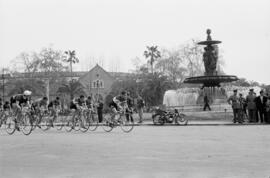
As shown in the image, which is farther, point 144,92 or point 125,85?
point 125,85

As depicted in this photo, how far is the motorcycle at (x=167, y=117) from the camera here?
25.2 meters

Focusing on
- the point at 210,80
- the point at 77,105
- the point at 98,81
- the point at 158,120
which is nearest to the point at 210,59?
the point at 210,80

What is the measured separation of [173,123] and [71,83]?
6097 cm

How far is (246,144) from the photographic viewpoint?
1303 centimetres

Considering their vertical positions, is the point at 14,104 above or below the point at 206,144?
above

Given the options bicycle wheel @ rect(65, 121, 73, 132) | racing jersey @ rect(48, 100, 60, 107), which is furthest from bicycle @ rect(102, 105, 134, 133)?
racing jersey @ rect(48, 100, 60, 107)

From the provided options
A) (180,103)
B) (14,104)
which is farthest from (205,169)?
(180,103)

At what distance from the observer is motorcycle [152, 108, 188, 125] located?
993 inches

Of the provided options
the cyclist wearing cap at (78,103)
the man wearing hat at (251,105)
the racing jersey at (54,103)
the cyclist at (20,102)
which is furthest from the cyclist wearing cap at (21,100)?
the man wearing hat at (251,105)

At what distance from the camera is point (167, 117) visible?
25.5 meters

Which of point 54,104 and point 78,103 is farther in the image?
point 54,104

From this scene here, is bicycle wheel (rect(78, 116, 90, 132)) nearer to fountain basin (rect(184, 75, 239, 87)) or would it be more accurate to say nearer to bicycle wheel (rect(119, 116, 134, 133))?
bicycle wheel (rect(119, 116, 134, 133))

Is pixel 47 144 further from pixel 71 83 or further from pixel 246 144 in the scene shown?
pixel 71 83

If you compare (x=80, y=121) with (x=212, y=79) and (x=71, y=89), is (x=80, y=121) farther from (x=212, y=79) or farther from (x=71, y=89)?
(x=71, y=89)
